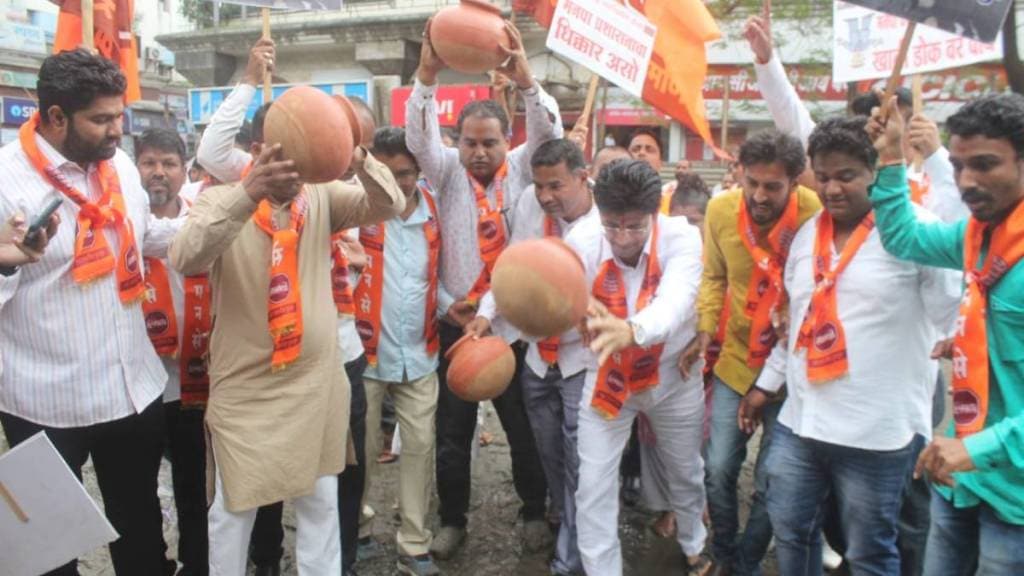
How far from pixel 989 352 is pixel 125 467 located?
10.5ft

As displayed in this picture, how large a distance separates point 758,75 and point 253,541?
3298 millimetres

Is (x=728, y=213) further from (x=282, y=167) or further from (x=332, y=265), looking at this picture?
(x=282, y=167)

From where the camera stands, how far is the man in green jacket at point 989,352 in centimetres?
239

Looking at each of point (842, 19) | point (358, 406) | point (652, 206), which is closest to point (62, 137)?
point (358, 406)

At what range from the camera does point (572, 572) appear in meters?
4.13

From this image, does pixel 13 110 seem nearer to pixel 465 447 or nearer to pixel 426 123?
pixel 426 123

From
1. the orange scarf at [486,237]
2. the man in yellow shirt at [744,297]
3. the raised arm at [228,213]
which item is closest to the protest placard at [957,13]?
the man in yellow shirt at [744,297]

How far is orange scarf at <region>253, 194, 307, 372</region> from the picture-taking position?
10.3ft

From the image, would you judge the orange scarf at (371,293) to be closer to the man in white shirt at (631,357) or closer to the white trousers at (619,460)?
the man in white shirt at (631,357)

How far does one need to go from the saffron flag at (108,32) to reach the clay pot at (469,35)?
1719mm

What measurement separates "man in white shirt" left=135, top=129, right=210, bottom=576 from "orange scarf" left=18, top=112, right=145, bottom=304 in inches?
15.1

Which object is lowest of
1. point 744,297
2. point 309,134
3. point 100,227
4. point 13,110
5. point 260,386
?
point 260,386

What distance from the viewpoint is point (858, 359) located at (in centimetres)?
302

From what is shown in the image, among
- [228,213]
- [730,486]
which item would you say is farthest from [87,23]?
[730,486]
